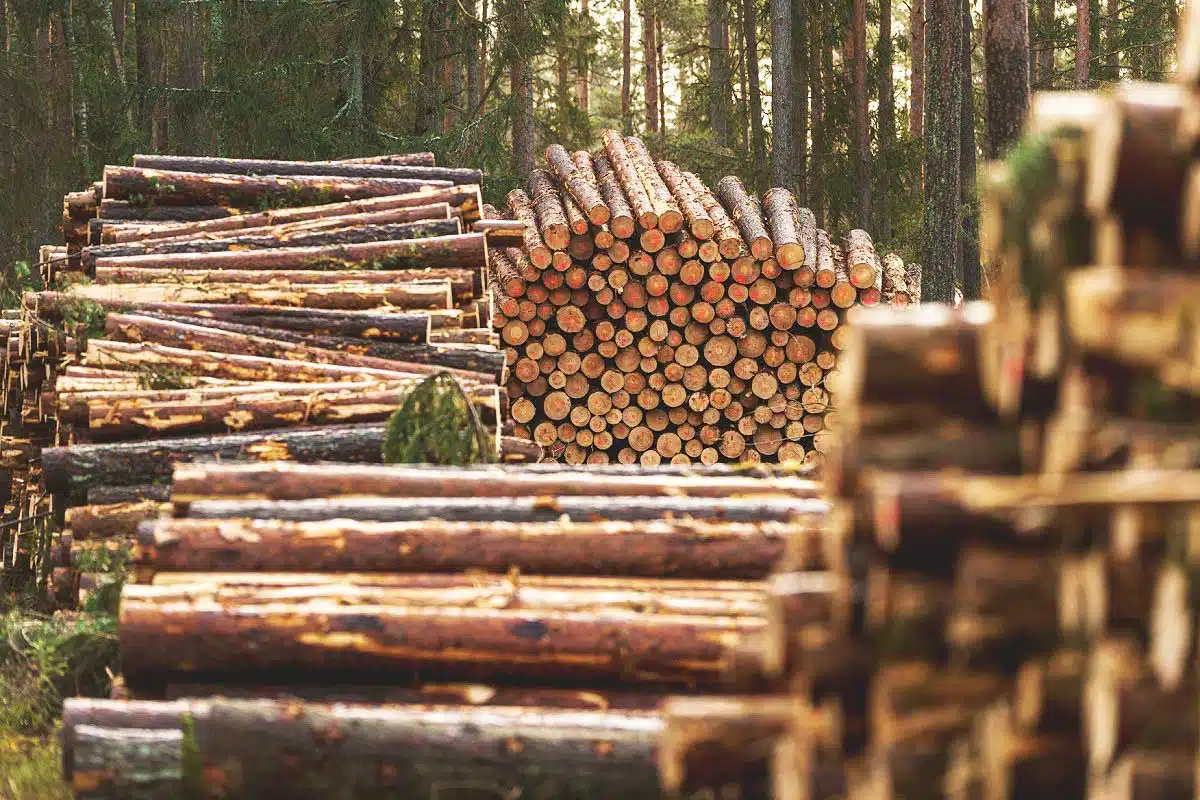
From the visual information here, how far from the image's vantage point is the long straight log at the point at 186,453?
22.9ft

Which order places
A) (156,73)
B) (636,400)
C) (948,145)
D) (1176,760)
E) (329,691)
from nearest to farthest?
1. (1176,760)
2. (329,691)
3. (636,400)
4. (948,145)
5. (156,73)

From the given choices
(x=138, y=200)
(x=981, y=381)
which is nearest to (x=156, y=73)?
(x=138, y=200)

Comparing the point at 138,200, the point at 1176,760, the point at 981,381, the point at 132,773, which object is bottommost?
the point at 132,773

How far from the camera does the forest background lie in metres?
18.3

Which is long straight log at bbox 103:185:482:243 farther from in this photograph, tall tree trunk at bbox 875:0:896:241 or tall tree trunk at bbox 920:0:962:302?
tall tree trunk at bbox 875:0:896:241

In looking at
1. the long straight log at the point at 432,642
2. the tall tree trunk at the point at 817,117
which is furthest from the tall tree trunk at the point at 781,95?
the long straight log at the point at 432,642

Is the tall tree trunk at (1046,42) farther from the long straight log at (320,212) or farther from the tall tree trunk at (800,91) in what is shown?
the long straight log at (320,212)

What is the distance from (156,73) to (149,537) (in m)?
19.8

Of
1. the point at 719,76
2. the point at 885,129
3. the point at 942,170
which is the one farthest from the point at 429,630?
the point at 719,76

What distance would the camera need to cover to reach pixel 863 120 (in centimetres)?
2134

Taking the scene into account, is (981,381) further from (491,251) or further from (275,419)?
(491,251)

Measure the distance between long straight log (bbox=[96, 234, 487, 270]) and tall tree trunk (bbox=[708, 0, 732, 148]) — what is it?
44.5ft

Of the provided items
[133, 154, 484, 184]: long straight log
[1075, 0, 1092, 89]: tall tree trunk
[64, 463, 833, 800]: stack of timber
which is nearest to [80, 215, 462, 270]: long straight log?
[133, 154, 484, 184]: long straight log

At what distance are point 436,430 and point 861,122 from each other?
16.5 m
